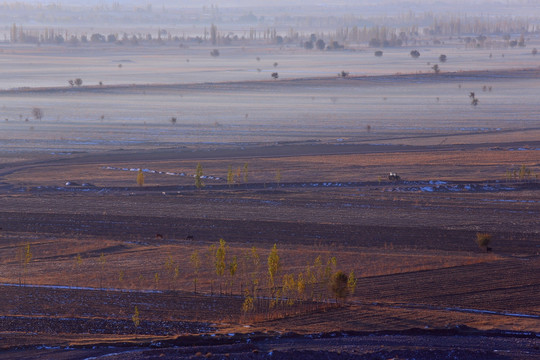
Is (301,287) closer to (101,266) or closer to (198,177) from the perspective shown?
(101,266)

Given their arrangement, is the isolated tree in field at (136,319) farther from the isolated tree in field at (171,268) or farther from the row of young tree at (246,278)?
the isolated tree in field at (171,268)

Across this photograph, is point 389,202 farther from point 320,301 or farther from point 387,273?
point 320,301

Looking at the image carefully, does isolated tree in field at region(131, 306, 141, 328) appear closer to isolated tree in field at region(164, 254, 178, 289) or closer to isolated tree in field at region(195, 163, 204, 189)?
isolated tree in field at region(164, 254, 178, 289)

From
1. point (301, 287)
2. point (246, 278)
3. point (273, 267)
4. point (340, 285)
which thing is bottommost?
point (246, 278)

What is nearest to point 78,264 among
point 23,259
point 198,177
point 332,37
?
point 23,259

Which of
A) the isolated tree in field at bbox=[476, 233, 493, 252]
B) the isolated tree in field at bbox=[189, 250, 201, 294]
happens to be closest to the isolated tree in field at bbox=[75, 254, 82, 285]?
the isolated tree in field at bbox=[189, 250, 201, 294]
